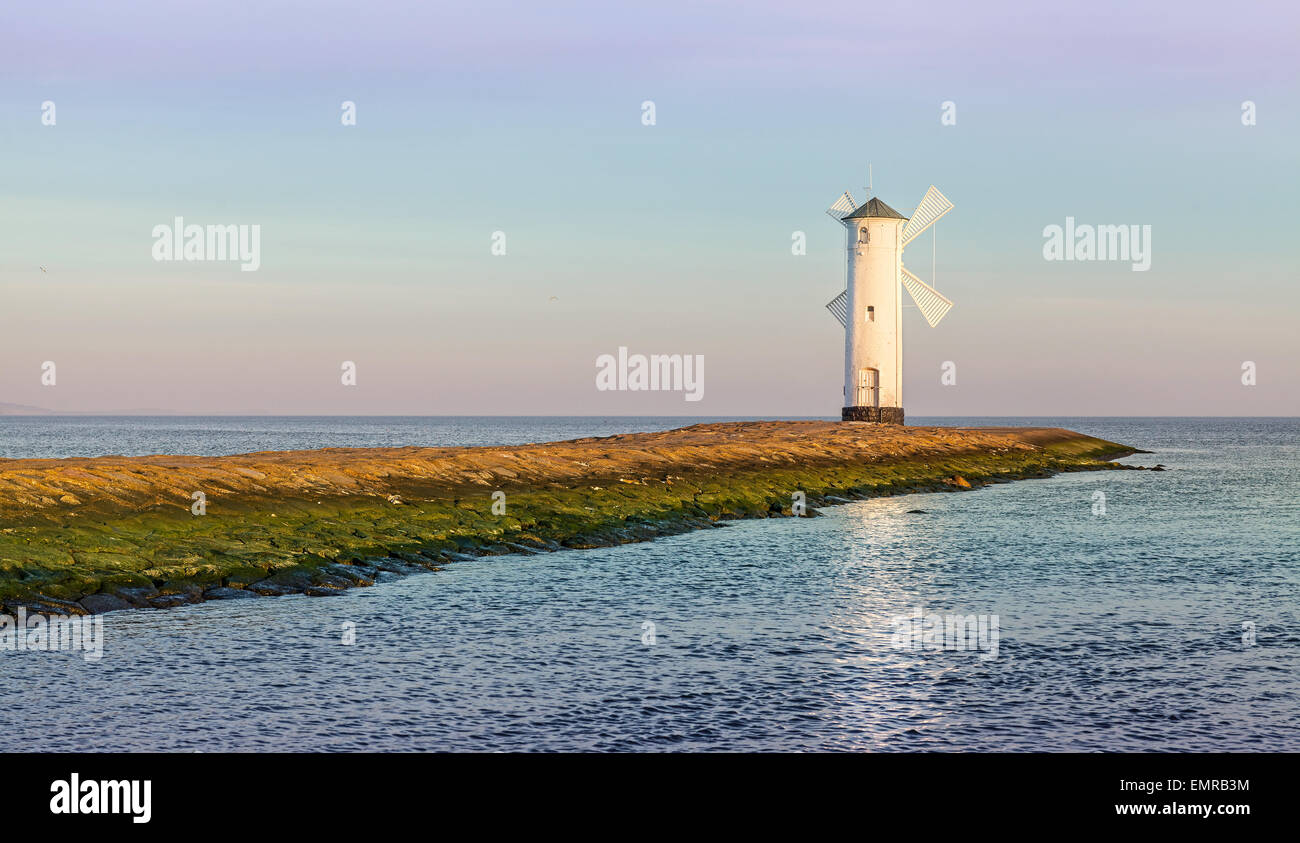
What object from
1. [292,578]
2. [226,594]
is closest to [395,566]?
[292,578]

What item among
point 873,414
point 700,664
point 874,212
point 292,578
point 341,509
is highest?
point 874,212

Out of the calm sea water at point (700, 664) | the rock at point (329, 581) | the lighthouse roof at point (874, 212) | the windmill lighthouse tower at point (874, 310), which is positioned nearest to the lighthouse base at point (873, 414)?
the windmill lighthouse tower at point (874, 310)

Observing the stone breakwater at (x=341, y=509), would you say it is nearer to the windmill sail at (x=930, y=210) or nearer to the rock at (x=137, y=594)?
the rock at (x=137, y=594)

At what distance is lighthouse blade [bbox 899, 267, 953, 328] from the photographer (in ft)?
241

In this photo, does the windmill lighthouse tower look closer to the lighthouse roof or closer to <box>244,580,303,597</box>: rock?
the lighthouse roof

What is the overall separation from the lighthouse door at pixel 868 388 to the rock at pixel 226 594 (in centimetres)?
5326

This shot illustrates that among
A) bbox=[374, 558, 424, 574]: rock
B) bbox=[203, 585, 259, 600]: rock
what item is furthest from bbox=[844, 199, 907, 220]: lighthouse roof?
bbox=[203, 585, 259, 600]: rock

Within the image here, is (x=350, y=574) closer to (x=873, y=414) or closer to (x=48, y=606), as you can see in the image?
(x=48, y=606)

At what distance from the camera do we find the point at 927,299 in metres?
73.8

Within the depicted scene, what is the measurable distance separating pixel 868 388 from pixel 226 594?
2140 inches

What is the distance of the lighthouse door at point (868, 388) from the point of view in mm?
70000
